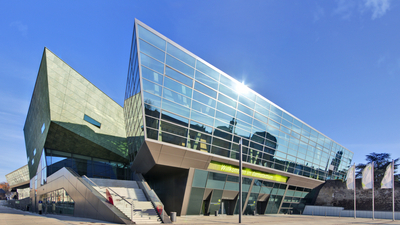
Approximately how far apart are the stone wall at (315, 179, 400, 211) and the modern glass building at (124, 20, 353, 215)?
12720 mm

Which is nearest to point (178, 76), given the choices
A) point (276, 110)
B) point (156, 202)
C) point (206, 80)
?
point (206, 80)

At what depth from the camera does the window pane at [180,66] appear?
24.1m

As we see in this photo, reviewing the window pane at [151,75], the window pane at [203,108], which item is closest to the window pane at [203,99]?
the window pane at [203,108]

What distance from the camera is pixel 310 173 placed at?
143ft

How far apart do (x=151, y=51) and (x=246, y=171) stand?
64.1 feet

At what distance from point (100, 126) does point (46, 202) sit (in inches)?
495

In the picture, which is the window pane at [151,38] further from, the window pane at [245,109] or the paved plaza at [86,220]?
the paved plaza at [86,220]

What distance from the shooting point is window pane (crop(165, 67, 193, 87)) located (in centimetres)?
2378

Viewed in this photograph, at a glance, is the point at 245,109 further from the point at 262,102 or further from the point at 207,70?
the point at 207,70

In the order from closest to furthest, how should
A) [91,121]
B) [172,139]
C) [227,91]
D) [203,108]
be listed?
[172,139], [203,108], [227,91], [91,121]

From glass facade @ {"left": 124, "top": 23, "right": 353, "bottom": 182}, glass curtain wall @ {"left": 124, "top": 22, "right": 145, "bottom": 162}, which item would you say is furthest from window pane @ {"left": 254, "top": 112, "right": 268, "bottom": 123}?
glass curtain wall @ {"left": 124, "top": 22, "right": 145, "bottom": 162}

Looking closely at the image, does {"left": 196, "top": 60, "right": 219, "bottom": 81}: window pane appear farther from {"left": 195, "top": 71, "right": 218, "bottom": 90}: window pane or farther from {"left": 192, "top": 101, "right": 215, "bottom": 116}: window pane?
{"left": 192, "top": 101, "right": 215, "bottom": 116}: window pane

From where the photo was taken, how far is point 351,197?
1780 inches

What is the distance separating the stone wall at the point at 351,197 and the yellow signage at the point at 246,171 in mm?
14814
